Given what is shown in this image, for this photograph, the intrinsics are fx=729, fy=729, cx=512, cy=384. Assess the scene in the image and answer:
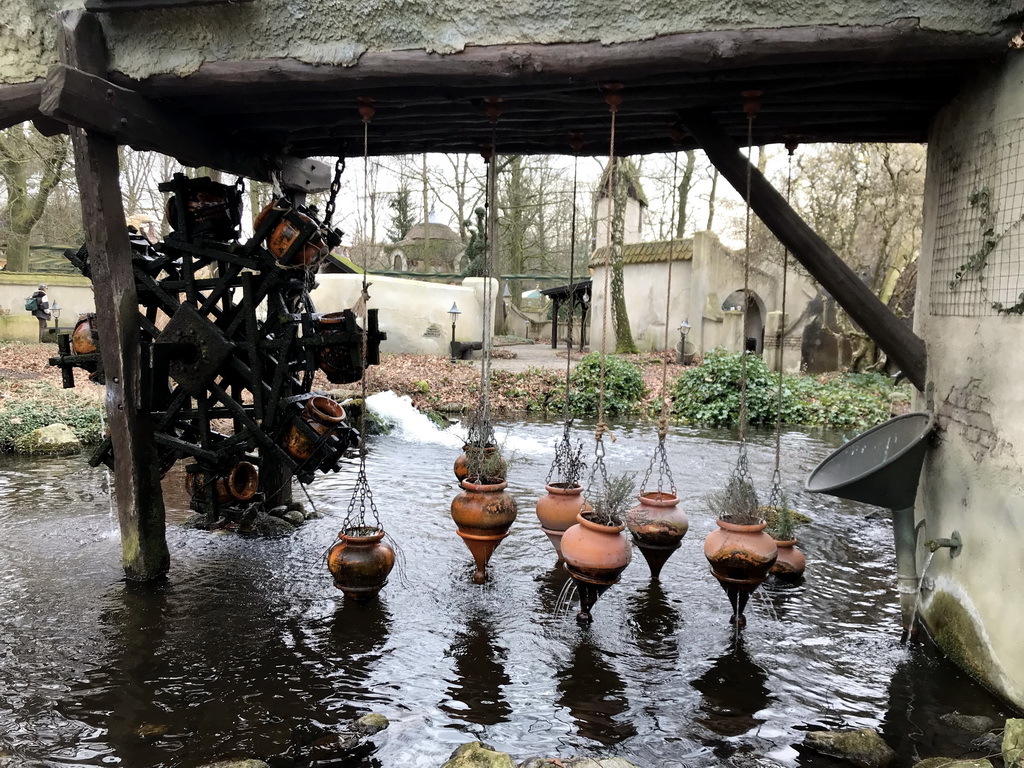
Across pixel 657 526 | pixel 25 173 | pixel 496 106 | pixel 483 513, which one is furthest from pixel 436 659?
pixel 25 173

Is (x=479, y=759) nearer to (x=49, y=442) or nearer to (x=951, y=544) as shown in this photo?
(x=951, y=544)

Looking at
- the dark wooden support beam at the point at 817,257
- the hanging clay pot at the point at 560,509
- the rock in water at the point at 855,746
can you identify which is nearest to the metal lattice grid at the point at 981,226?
the dark wooden support beam at the point at 817,257

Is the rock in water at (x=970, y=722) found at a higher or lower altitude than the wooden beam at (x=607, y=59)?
lower

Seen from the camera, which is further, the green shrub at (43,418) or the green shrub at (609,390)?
the green shrub at (609,390)

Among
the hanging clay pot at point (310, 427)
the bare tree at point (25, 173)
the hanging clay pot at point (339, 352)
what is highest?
the bare tree at point (25, 173)

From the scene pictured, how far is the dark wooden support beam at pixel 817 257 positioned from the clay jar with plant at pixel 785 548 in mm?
1290

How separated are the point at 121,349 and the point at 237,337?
2.93 feet

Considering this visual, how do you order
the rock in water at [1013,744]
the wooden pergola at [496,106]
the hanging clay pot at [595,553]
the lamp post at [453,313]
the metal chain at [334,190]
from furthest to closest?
the lamp post at [453,313] → the metal chain at [334,190] → the hanging clay pot at [595,553] → the wooden pergola at [496,106] → the rock in water at [1013,744]

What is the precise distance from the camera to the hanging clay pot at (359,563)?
4355 millimetres

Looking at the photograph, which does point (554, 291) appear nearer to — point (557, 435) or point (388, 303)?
point (388, 303)

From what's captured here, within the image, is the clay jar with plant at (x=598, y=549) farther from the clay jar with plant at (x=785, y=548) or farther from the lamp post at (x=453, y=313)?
the lamp post at (x=453, y=313)

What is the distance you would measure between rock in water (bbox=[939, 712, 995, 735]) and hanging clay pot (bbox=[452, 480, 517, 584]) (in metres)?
2.51

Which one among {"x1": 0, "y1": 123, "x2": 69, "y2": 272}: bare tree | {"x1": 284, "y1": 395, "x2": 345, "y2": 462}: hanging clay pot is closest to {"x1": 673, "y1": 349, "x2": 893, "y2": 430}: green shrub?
{"x1": 284, "y1": 395, "x2": 345, "y2": 462}: hanging clay pot

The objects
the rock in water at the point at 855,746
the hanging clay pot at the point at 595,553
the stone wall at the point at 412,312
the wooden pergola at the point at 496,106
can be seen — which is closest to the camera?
the rock in water at the point at 855,746
